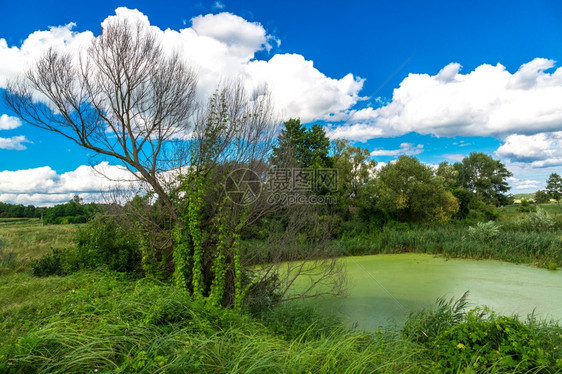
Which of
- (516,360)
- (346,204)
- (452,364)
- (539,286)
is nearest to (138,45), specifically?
(452,364)

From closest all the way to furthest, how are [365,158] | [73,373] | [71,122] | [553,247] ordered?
[73,373], [71,122], [553,247], [365,158]

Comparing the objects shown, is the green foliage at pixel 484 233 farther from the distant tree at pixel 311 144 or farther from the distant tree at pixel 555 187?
the distant tree at pixel 555 187

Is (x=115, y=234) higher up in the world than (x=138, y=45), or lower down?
lower down

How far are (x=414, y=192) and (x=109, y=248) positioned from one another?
14665mm

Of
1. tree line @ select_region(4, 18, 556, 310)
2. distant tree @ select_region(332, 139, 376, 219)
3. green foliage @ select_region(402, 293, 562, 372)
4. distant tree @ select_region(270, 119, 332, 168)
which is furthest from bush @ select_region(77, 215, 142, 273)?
distant tree @ select_region(332, 139, 376, 219)

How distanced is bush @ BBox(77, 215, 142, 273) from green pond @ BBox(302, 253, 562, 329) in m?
4.24

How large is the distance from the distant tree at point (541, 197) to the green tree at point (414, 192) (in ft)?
70.2

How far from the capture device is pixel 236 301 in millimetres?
5227

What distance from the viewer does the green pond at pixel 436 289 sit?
19.3 feet

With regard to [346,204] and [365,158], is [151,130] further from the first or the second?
[365,158]

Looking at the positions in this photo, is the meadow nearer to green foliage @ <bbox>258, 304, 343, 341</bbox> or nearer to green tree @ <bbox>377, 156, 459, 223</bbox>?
green foliage @ <bbox>258, 304, 343, 341</bbox>

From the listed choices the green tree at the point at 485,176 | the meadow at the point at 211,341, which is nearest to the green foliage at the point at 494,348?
the meadow at the point at 211,341

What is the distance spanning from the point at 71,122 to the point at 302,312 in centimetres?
569

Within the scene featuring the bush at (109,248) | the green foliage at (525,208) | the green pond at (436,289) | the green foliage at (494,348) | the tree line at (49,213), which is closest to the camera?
the green foliage at (494,348)
